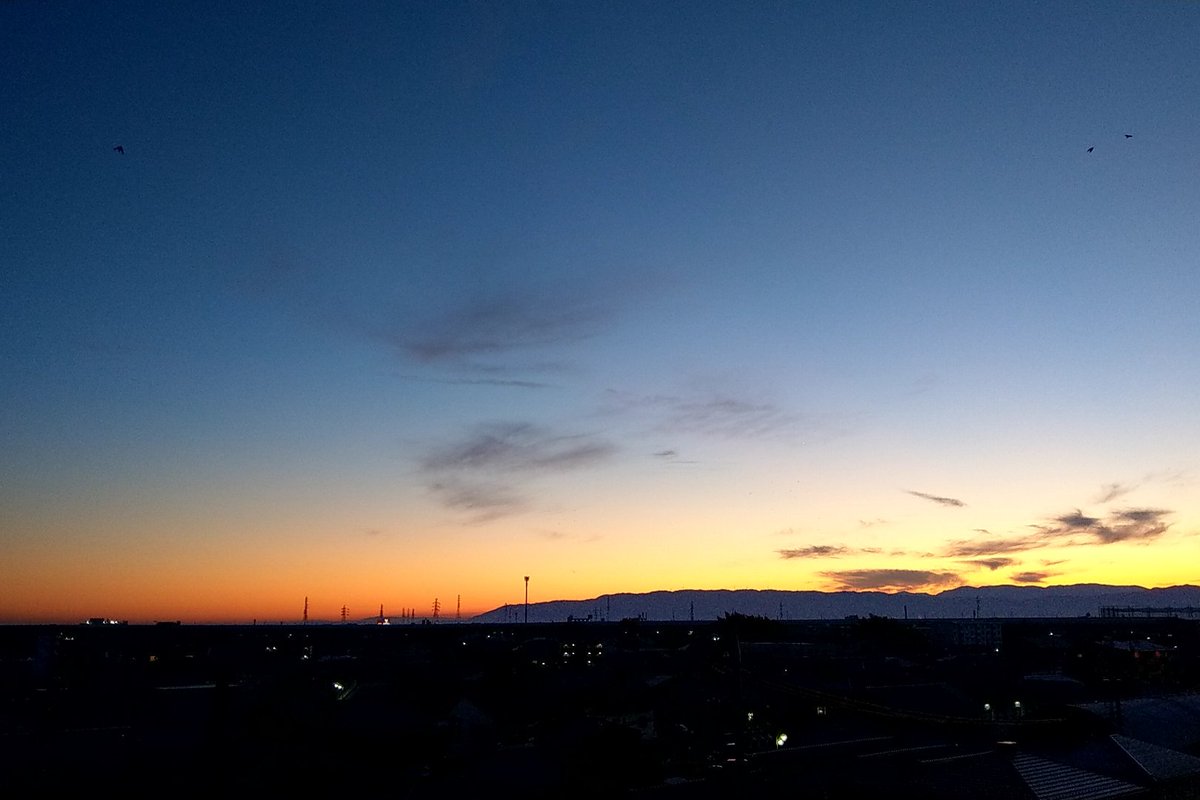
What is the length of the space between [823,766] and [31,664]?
68328mm

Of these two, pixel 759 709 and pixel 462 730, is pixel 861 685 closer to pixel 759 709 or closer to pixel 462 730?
pixel 759 709

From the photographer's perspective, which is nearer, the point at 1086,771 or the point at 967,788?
the point at 967,788

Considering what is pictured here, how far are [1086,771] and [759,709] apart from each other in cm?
1769

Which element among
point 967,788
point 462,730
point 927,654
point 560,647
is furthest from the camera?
point 560,647

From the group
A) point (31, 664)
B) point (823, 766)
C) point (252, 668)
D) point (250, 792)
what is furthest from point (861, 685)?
point (31, 664)

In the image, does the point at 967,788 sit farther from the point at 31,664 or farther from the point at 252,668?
the point at 31,664

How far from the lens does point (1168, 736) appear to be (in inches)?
1453

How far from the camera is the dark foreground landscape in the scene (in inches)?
1021

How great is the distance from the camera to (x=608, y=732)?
3138cm

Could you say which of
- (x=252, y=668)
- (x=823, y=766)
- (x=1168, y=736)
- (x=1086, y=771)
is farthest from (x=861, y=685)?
(x=252, y=668)

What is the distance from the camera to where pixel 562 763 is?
27922 mm

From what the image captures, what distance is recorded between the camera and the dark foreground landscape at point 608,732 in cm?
2592

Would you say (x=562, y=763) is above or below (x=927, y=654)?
above

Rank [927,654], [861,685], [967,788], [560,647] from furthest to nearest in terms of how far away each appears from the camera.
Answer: [560,647] → [927,654] → [861,685] → [967,788]
